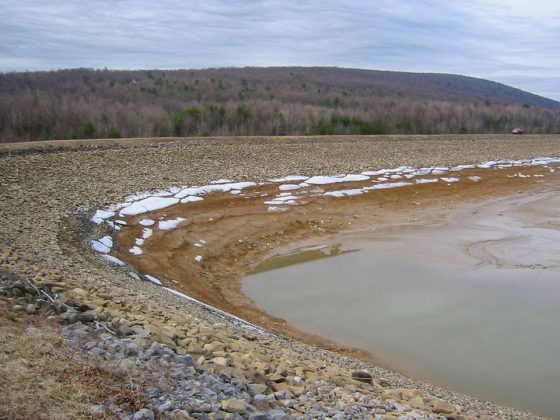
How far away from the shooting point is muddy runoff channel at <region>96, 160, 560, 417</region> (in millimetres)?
8266

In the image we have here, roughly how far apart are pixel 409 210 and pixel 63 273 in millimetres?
13488

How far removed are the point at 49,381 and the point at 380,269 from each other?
9.34 meters

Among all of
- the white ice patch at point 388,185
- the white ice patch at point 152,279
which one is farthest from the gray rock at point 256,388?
the white ice patch at point 388,185

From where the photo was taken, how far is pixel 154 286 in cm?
897

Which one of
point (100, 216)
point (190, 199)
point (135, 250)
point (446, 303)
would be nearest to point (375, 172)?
point (190, 199)

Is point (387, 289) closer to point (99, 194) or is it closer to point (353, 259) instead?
point (353, 259)

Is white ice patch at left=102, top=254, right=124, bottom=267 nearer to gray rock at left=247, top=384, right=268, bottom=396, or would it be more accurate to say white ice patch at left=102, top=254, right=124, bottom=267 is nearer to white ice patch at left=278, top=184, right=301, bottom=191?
gray rock at left=247, top=384, right=268, bottom=396

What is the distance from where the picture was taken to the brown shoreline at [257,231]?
398 inches

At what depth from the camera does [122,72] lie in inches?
2803

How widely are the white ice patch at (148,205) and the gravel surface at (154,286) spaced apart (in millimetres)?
634

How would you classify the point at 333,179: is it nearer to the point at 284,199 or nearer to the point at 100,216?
the point at 284,199

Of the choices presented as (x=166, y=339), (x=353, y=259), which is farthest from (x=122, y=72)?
(x=166, y=339)

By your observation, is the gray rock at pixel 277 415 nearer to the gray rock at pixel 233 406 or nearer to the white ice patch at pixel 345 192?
the gray rock at pixel 233 406

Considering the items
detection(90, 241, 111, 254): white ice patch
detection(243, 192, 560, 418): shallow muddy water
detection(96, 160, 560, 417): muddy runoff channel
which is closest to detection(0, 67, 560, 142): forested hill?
detection(96, 160, 560, 417): muddy runoff channel
